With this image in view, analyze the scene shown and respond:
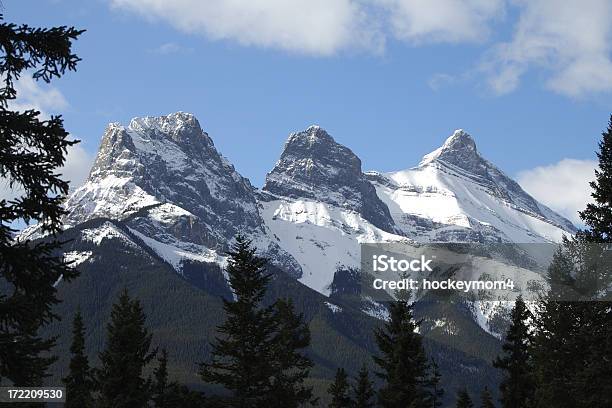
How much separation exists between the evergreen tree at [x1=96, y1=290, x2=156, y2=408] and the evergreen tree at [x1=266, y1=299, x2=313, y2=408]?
6.94 m

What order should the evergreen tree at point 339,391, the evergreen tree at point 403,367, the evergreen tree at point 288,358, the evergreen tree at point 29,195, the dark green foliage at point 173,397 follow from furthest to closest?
the evergreen tree at point 339,391
the dark green foliage at point 173,397
the evergreen tree at point 403,367
the evergreen tree at point 288,358
the evergreen tree at point 29,195

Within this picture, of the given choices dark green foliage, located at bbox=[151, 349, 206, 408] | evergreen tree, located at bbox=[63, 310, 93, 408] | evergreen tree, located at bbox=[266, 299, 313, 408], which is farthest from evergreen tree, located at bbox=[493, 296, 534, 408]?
evergreen tree, located at bbox=[63, 310, 93, 408]

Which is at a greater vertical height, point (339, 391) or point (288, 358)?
point (288, 358)

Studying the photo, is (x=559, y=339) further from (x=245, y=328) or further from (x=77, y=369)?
(x=77, y=369)

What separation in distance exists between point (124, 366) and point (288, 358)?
8892mm

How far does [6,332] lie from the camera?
16250mm

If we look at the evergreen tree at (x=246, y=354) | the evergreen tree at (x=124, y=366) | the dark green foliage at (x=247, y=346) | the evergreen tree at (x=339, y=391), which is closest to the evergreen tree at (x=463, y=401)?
the evergreen tree at (x=339, y=391)

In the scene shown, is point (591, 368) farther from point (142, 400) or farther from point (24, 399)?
point (142, 400)

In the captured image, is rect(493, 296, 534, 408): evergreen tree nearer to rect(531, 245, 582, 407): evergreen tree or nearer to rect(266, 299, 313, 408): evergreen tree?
rect(266, 299, 313, 408): evergreen tree

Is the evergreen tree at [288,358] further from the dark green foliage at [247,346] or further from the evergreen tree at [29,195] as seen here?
the evergreen tree at [29,195]

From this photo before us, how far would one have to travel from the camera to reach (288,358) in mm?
45188

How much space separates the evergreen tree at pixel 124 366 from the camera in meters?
46.7

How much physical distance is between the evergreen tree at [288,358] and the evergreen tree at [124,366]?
6.94m

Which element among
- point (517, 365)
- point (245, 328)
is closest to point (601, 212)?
point (245, 328)
